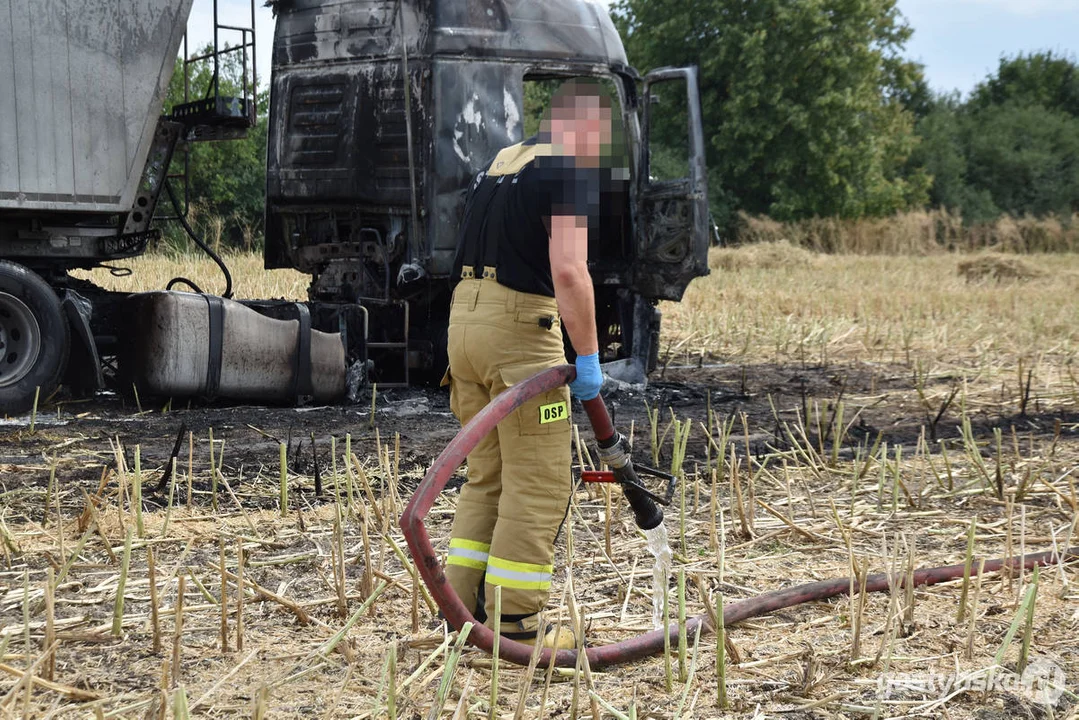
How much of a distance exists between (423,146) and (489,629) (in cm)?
556

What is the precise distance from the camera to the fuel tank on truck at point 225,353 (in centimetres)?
778

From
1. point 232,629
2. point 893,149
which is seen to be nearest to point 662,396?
point 232,629

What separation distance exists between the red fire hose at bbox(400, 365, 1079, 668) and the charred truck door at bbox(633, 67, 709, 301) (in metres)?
4.69

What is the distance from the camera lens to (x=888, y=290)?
1672 cm

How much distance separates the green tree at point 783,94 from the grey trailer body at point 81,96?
28608 mm

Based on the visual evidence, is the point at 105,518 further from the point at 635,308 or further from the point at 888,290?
the point at 888,290

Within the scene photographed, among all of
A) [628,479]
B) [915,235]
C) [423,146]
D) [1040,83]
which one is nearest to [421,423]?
[423,146]

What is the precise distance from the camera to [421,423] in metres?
7.67

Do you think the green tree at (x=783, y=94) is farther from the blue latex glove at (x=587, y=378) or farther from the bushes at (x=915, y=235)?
the blue latex glove at (x=587, y=378)

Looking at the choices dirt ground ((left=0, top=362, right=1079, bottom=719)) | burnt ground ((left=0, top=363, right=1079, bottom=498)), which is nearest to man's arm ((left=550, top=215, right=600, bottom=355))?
dirt ground ((left=0, top=362, right=1079, bottom=719))

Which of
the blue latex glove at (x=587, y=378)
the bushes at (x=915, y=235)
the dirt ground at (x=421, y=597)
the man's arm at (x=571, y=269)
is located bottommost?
the dirt ground at (x=421, y=597)

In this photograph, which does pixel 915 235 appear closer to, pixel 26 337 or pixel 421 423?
pixel 421 423

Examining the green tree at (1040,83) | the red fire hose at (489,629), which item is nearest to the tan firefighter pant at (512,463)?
the red fire hose at (489,629)

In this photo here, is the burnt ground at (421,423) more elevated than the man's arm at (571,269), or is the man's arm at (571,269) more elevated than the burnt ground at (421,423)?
the man's arm at (571,269)
